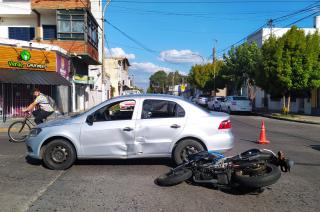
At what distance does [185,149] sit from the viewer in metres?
8.35

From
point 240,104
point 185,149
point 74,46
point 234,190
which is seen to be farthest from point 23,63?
point 234,190

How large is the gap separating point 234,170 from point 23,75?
19.8 metres

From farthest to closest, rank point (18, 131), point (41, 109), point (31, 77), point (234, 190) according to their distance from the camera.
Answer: point (31, 77) → point (18, 131) → point (41, 109) → point (234, 190)

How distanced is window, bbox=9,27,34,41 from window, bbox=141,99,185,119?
2631 cm

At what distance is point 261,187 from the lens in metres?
6.32

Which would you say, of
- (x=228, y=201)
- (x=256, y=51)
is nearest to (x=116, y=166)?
(x=228, y=201)

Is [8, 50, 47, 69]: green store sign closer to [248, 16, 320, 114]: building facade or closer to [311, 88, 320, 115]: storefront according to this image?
[248, 16, 320, 114]: building facade

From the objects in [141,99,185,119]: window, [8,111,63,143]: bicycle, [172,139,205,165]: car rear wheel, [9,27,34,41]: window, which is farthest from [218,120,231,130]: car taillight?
[9,27,34,41]: window

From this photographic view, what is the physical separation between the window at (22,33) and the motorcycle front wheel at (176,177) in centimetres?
2807

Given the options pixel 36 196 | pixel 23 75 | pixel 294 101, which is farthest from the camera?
pixel 294 101

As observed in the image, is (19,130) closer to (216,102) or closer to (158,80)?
(216,102)

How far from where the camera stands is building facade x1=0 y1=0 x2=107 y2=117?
96.2 ft

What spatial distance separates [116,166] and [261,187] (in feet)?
11.3

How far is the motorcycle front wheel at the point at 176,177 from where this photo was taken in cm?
678
